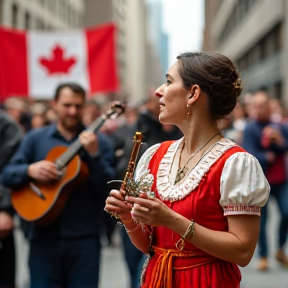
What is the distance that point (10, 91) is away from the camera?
7.79 metres

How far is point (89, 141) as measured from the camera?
4.25 metres

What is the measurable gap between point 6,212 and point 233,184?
2.63m

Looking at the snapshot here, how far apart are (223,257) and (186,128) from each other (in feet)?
1.72

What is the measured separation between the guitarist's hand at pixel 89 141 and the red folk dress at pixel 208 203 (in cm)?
171

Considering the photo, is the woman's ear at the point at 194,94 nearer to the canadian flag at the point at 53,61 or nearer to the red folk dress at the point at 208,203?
the red folk dress at the point at 208,203

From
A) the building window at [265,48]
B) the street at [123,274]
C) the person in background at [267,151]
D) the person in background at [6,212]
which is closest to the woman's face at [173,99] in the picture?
the person in background at [6,212]

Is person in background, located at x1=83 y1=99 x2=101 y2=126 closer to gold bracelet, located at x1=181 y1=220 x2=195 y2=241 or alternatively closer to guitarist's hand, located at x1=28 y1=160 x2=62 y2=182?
guitarist's hand, located at x1=28 y1=160 x2=62 y2=182

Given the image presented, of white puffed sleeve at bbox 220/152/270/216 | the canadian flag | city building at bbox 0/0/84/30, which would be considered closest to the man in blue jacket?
white puffed sleeve at bbox 220/152/270/216

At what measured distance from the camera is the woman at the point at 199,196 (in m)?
2.38

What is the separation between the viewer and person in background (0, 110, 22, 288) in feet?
15.3

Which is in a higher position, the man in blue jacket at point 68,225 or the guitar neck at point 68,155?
the guitar neck at point 68,155

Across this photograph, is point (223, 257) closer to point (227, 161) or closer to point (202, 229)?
point (202, 229)

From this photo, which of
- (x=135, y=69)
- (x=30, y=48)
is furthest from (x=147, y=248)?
(x=135, y=69)

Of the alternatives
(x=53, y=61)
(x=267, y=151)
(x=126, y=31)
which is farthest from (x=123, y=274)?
(x=126, y=31)
